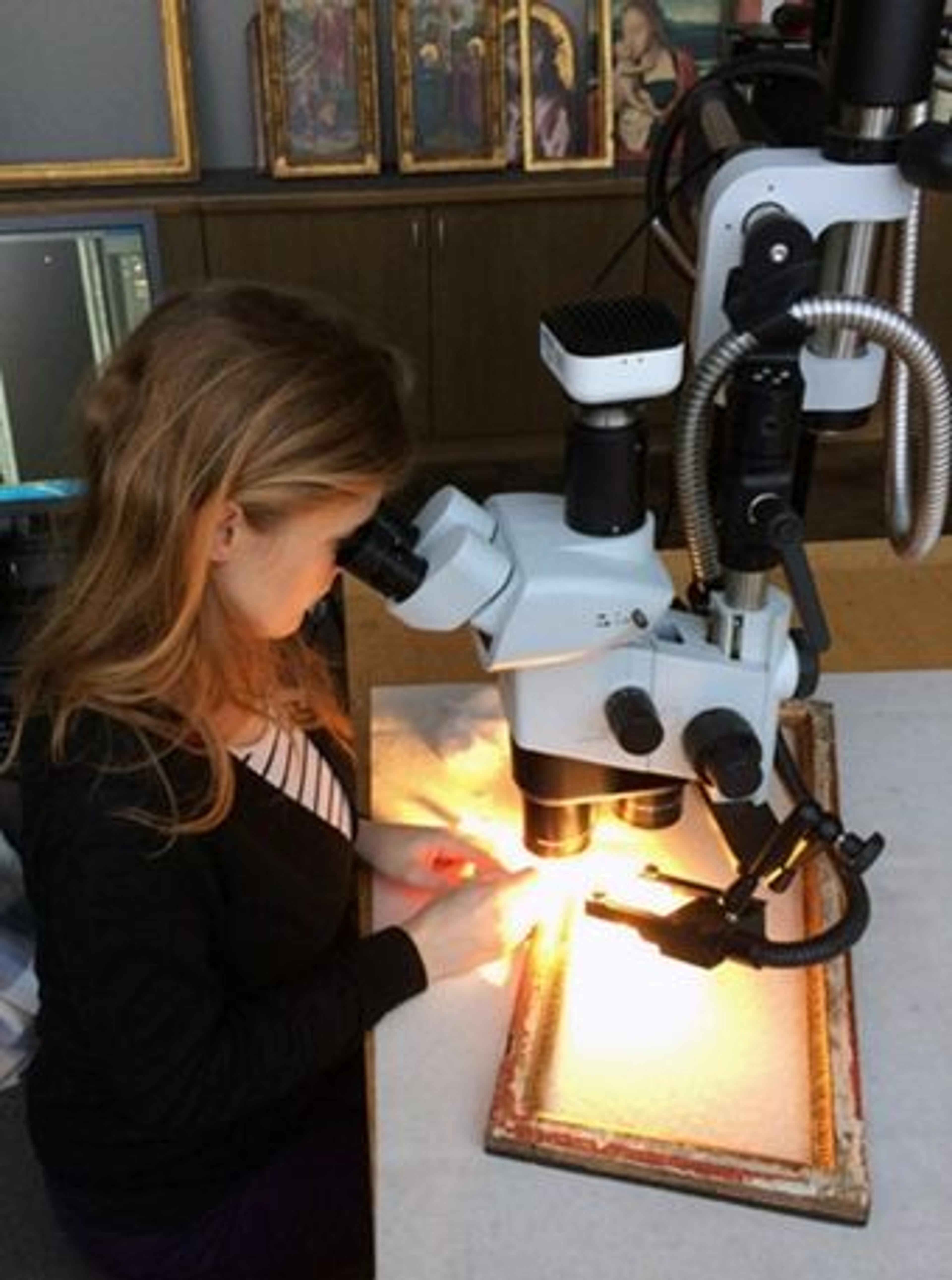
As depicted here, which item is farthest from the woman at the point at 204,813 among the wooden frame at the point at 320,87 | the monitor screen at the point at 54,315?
the wooden frame at the point at 320,87

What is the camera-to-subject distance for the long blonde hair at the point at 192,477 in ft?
2.78

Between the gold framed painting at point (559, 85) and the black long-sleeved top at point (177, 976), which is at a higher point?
the gold framed painting at point (559, 85)

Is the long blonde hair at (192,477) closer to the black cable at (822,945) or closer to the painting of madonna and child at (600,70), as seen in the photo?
the black cable at (822,945)

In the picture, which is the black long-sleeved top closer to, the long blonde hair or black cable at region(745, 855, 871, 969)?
the long blonde hair

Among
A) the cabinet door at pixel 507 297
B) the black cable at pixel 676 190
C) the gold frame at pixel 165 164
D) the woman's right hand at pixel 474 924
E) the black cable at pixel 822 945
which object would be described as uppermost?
the black cable at pixel 676 190

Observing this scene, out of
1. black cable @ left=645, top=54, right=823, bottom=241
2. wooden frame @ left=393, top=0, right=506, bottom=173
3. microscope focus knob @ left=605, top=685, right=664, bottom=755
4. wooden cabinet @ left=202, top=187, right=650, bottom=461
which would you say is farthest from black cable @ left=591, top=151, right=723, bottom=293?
wooden frame @ left=393, top=0, right=506, bottom=173

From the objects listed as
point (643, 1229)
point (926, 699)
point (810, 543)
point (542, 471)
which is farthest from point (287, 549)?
point (542, 471)

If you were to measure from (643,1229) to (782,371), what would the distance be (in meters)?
0.51

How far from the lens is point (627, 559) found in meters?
0.82

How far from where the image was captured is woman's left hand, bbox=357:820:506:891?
1.06 m

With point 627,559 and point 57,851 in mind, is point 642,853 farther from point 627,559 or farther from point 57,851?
point 57,851

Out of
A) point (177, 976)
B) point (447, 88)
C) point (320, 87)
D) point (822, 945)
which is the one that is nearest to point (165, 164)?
point (320, 87)

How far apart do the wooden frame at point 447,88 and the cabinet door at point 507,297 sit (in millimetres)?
173

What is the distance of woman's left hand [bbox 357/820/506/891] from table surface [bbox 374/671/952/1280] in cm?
5
